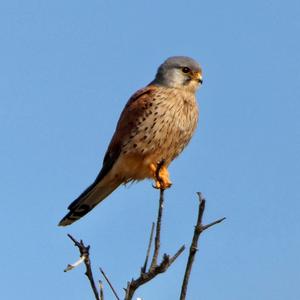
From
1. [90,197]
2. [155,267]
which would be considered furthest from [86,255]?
[90,197]

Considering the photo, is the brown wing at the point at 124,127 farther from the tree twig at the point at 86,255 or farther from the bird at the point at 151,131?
the tree twig at the point at 86,255

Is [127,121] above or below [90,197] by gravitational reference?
above

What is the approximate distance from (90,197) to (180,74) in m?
1.24

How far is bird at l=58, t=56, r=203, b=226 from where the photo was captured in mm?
5238

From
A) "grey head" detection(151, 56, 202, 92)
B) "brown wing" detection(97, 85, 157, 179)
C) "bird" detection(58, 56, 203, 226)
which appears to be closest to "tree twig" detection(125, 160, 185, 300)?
"bird" detection(58, 56, 203, 226)

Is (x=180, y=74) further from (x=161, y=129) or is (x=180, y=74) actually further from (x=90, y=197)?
(x=90, y=197)

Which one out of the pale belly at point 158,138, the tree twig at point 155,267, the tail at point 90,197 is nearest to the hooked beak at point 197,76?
the pale belly at point 158,138

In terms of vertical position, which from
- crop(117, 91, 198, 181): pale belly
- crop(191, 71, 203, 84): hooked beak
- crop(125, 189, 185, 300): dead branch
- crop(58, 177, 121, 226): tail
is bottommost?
crop(125, 189, 185, 300): dead branch

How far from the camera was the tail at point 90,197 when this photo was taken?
18.1ft

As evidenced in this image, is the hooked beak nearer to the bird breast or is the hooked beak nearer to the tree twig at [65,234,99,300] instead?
the bird breast

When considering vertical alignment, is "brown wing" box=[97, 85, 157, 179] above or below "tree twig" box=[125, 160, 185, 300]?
above

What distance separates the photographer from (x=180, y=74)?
5.62 meters

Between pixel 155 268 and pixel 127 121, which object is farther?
pixel 127 121

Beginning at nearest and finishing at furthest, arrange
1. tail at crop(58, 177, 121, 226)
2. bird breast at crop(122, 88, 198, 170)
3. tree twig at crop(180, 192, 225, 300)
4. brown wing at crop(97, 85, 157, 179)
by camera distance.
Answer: tree twig at crop(180, 192, 225, 300), bird breast at crop(122, 88, 198, 170), brown wing at crop(97, 85, 157, 179), tail at crop(58, 177, 121, 226)
